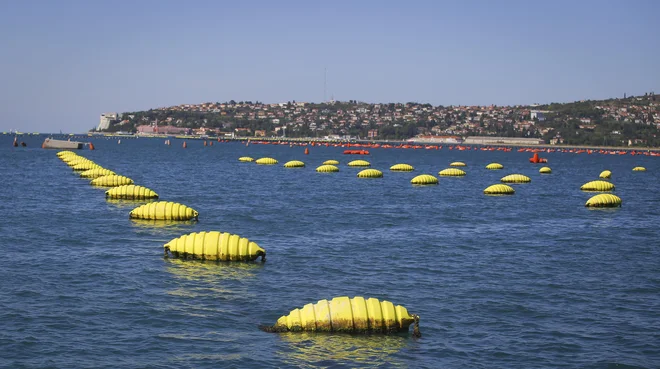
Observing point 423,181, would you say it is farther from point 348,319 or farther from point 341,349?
point 341,349

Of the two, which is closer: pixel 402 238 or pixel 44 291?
pixel 44 291

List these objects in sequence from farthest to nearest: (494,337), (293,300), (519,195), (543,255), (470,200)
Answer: (519,195), (470,200), (543,255), (293,300), (494,337)

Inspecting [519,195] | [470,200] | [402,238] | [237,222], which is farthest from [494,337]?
[519,195]

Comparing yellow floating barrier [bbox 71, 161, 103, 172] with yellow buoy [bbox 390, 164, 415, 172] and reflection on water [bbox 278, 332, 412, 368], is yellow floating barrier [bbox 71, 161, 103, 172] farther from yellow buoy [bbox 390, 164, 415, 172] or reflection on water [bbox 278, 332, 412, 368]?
reflection on water [bbox 278, 332, 412, 368]

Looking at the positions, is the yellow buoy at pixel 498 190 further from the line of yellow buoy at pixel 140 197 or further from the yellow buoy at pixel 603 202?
the line of yellow buoy at pixel 140 197

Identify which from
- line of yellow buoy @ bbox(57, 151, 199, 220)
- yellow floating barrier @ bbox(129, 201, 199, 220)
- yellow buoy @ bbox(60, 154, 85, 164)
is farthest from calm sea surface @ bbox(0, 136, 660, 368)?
yellow buoy @ bbox(60, 154, 85, 164)

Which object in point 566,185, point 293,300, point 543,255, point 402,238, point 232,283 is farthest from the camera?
point 566,185

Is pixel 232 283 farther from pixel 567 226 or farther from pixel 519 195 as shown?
pixel 519 195
